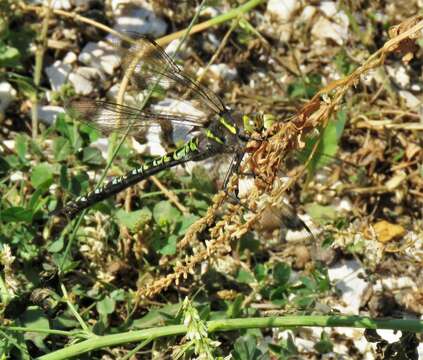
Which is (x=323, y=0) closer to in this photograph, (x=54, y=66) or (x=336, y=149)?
(x=336, y=149)

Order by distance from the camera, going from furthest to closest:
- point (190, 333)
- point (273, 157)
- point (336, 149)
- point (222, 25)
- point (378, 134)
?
1. point (222, 25)
2. point (378, 134)
3. point (336, 149)
4. point (273, 157)
5. point (190, 333)

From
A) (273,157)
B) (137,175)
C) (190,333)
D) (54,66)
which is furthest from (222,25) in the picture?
(190,333)

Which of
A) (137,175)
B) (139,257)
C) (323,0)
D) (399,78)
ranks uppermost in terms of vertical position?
(323,0)

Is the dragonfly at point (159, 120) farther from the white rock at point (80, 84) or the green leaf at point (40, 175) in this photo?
the white rock at point (80, 84)

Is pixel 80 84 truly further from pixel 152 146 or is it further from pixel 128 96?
pixel 152 146

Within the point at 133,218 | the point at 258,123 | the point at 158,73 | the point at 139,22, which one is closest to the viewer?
the point at 258,123

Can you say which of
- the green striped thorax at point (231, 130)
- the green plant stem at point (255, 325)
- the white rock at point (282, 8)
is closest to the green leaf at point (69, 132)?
the green striped thorax at point (231, 130)

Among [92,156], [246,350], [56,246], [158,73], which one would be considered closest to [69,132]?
[92,156]

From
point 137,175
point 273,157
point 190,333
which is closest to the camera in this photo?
point 190,333
